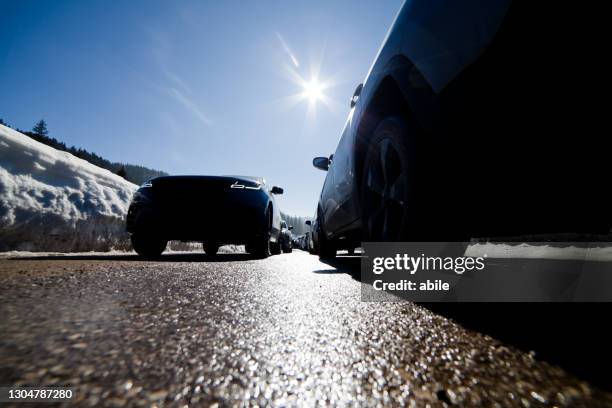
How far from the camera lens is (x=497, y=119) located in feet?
4.37

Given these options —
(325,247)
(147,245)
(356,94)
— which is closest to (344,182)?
(356,94)

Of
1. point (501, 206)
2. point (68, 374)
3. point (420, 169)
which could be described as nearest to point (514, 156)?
point (501, 206)

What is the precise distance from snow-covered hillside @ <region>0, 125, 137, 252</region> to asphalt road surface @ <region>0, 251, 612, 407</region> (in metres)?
3.69

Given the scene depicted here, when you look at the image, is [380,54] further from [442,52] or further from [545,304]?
[545,304]

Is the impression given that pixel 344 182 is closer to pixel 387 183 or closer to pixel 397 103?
pixel 387 183

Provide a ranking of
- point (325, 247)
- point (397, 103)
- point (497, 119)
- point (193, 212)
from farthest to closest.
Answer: point (325, 247)
point (193, 212)
point (397, 103)
point (497, 119)

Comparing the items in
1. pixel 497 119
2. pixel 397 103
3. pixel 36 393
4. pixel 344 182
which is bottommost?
pixel 36 393

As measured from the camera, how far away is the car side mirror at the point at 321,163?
490cm

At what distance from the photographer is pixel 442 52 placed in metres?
1.50

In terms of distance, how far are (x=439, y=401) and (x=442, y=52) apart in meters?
1.49

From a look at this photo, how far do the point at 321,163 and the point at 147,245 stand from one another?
2.67 metres

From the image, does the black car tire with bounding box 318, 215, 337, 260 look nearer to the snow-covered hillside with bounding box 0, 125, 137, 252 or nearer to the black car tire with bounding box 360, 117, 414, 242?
the black car tire with bounding box 360, 117, 414, 242

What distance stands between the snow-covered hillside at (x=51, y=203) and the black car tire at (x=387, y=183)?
13.8 feet

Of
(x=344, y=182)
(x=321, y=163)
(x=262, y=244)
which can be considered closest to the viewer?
(x=344, y=182)
